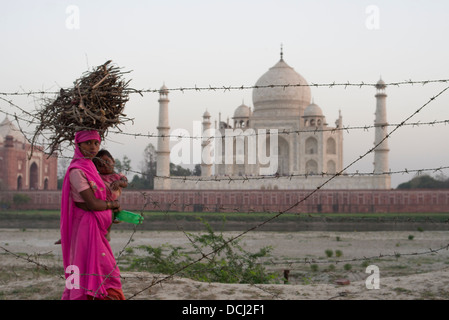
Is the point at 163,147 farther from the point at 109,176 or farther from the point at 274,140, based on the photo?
the point at 109,176

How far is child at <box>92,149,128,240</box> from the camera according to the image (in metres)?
2.96

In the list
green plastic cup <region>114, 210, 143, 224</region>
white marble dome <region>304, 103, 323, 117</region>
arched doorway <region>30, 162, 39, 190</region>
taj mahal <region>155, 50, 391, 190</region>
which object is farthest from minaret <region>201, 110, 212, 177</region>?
green plastic cup <region>114, 210, 143, 224</region>

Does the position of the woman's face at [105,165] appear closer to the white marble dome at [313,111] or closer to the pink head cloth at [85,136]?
the pink head cloth at [85,136]

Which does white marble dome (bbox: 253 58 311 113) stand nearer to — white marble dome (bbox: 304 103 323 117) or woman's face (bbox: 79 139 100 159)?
white marble dome (bbox: 304 103 323 117)

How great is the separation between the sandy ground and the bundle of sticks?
2.44 feet

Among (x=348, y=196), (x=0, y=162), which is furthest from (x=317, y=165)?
(x=0, y=162)

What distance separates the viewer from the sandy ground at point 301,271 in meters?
4.70

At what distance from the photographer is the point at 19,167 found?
31.4 m

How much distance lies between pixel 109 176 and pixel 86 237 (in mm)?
463

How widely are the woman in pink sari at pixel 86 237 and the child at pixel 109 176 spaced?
0.10m

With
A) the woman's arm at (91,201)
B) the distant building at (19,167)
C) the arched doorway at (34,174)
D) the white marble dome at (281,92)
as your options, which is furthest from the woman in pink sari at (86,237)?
the arched doorway at (34,174)

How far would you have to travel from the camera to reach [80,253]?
8.89 feet
